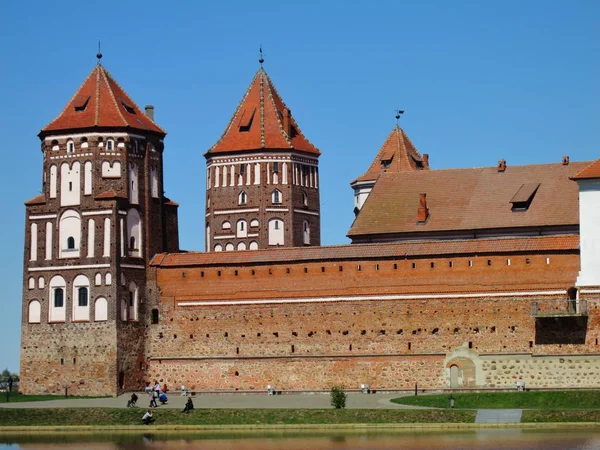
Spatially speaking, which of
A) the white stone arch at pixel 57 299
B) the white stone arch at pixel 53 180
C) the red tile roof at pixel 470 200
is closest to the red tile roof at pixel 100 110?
the white stone arch at pixel 53 180

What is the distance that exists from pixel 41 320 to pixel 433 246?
16127 millimetres

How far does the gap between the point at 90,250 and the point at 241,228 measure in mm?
15029

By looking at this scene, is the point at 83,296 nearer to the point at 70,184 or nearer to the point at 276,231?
the point at 70,184

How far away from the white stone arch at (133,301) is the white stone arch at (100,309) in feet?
3.26

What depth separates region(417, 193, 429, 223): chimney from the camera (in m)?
67.9

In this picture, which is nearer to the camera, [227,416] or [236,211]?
[227,416]

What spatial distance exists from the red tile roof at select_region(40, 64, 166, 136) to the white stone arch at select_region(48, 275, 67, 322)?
20.2 ft

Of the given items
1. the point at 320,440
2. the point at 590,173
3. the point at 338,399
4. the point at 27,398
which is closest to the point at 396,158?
the point at 590,173

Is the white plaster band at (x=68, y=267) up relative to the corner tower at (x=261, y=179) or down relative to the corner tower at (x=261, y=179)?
down

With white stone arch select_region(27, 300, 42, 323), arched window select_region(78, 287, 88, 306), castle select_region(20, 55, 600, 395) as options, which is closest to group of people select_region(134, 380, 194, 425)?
castle select_region(20, 55, 600, 395)

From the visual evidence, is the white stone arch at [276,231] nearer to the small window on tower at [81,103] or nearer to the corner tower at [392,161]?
the corner tower at [392,161]

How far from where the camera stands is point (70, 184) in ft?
224

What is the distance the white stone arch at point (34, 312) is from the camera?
6769 centimetres

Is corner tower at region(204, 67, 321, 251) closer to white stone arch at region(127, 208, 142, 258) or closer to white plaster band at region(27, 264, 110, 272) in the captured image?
white stone arch at region(127, 208, 142, 258)
